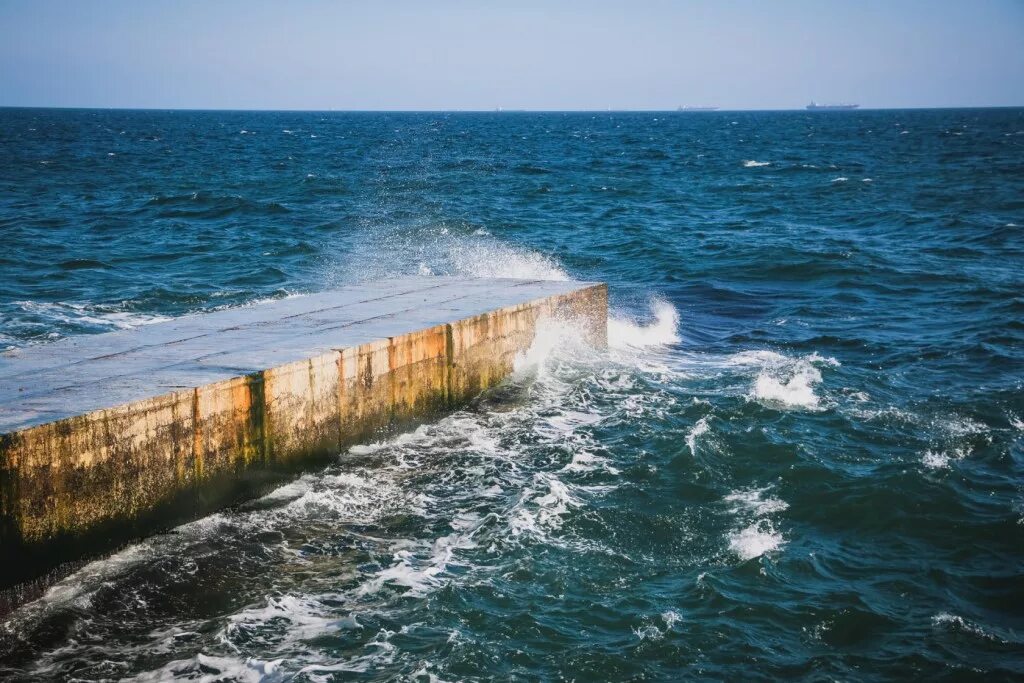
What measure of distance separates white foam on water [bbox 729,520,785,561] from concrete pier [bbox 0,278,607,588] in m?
3.56

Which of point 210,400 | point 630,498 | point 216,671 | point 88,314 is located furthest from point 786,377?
point 88,314

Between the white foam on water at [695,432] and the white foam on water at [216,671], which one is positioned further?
the white foam on water at [695,432]

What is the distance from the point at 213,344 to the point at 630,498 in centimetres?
408

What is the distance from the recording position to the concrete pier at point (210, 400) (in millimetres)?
6398

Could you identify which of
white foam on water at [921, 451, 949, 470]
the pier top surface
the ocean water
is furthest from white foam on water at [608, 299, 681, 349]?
white foam on water at [921, 451, 949, 470]

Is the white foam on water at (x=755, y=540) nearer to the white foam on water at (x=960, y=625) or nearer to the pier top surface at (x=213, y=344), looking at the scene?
the white foam on water at (x=960, y=625)

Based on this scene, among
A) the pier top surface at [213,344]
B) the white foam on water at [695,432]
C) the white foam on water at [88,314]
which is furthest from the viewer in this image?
the white foam on water at [88,314]

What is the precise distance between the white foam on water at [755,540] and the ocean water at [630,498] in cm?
4

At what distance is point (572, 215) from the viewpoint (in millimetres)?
29047

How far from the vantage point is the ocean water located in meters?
6.08

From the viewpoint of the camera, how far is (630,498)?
28.0 feet

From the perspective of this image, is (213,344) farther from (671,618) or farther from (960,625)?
(960,625)

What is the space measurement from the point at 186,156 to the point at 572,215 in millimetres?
31179

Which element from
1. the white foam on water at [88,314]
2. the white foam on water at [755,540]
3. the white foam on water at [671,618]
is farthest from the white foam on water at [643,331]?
the white foam on water at [671,618]
